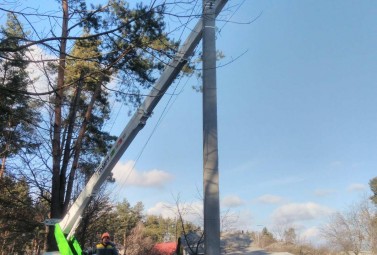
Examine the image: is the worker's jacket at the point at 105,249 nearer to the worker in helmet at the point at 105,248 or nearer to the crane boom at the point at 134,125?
the worker in helmet at the point at 105,248

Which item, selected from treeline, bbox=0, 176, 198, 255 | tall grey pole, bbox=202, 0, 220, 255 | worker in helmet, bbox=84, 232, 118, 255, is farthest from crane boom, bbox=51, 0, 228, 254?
treeline, bbox=0, 176, 198, 255

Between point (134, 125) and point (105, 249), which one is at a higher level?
point (134, 125)

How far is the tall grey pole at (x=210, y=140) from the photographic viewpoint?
277 inches

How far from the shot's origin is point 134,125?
10.1 m

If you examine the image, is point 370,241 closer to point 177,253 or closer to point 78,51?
point 177,253

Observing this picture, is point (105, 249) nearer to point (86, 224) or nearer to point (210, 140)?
point (210, 140)

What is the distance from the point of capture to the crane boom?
909 cm

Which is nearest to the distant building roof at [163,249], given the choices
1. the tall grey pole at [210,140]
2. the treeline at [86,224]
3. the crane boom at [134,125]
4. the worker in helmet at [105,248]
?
the treeline at [86,224]

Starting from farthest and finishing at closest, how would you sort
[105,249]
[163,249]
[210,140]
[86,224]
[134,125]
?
[163,249], [86,224], [134,125], [105,249], [210,140]

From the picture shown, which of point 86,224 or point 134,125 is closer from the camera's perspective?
point 134,125

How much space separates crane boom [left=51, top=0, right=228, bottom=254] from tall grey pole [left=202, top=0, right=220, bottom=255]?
957 mm

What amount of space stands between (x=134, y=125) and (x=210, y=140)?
327 cm

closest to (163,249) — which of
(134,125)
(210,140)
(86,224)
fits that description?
(86,224)

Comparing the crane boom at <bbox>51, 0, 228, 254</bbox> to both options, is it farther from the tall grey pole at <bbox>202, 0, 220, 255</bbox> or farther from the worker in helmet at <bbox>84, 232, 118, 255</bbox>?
the worker in helmet at <bbox>84, 232, 118, 255</bbox>
